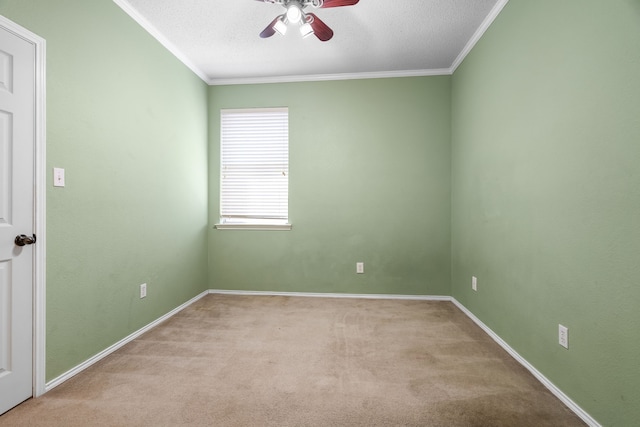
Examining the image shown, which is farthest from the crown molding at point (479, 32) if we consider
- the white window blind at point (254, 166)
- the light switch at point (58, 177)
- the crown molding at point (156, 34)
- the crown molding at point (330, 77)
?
the light switch at point (58, 177)

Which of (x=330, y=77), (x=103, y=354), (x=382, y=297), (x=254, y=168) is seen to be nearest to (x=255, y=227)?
(x=254, y=168)

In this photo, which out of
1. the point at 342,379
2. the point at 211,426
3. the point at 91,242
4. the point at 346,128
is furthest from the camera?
the point at 346,128

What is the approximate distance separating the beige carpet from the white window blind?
57.0 inches

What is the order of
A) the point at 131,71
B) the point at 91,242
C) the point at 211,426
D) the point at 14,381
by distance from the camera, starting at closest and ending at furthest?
the point at 211,426 → the point at 14,381 → the point at 91,242 → the point at 131,71

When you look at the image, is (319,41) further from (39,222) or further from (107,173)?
(39,222)

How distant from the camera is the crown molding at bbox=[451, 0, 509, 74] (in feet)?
8.02

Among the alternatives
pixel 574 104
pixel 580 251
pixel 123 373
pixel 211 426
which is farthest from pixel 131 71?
pixel 580 251

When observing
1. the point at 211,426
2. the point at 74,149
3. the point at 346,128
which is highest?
the point at 346,128

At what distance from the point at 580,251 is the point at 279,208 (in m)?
2.99

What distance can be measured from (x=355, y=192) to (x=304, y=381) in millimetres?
2333

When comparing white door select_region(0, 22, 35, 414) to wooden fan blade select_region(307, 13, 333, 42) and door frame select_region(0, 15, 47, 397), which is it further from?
wooden fan blade select_region(307, 13, 333, 42)

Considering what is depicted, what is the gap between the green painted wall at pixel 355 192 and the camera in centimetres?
368

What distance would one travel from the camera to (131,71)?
2518 millimetres

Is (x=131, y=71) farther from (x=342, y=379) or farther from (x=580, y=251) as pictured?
(x=580, y=251)
